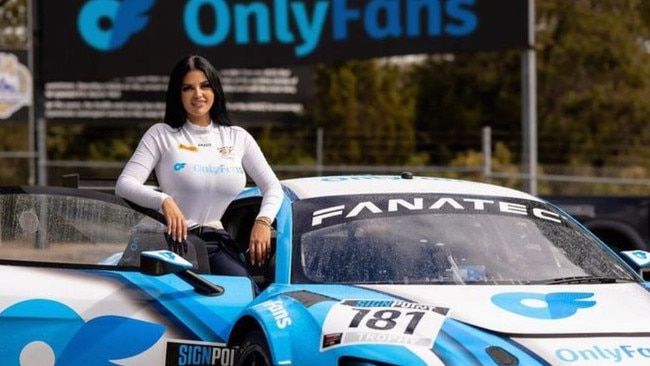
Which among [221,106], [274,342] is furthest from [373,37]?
[274,342]

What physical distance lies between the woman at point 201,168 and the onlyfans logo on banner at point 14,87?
50.2ft

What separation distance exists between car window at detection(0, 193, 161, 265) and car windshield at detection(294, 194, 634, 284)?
0.75 m

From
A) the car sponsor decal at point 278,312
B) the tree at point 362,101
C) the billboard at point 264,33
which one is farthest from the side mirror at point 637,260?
the tree at point 362,101

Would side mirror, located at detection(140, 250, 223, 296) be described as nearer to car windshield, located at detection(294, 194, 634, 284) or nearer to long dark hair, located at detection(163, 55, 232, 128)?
car windshield, located at detection(294, 194, 634, 284)

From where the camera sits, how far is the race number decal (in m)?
4.91

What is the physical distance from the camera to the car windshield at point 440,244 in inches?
230

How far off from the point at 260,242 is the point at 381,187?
24.0 inches

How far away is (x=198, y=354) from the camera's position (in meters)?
5.86

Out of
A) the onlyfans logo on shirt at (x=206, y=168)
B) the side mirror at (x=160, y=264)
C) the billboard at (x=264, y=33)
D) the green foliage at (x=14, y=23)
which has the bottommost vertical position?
the side mirror at (x=160, y=264)

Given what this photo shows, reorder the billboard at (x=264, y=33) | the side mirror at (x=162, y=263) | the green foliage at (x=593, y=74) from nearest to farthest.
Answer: the side mirror at (x=162, y=263) < the billboard at (x=264, y=33) < the green foliage at (x=593, y=74)

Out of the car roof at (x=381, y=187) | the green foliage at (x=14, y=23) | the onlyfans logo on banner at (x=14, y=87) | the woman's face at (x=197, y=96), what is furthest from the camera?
the green foliage at (x=14, y=23)

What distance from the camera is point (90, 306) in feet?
19.7

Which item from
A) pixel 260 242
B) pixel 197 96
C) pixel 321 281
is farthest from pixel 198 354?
pixel 197 96

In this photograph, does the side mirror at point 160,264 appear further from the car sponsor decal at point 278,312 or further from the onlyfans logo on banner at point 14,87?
the onlyfans logo on banner at point 14,87
